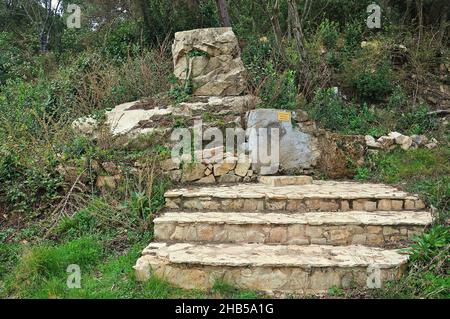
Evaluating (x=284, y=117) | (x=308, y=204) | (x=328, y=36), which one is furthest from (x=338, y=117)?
(x=328, y=36)

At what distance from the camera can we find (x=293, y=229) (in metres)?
3.92

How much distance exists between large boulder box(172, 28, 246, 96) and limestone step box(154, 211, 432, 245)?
3.11m

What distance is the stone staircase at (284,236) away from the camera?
3.34 metres

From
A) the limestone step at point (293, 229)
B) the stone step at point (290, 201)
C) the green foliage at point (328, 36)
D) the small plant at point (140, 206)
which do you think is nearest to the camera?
the limestone step at point (293, 229)

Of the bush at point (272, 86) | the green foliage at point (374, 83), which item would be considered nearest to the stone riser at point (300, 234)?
the bush at point (272, 86)

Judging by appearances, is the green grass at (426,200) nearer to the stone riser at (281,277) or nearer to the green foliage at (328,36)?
the stone riser at (281,277)

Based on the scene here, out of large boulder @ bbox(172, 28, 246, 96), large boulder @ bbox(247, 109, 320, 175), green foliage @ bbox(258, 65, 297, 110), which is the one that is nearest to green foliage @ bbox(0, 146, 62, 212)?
large boulder @ bbox(247, 109, 320, 175)

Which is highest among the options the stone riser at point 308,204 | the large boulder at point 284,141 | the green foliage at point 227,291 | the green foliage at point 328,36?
the green foliage at point 328,36

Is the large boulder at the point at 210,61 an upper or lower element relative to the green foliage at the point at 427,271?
upper

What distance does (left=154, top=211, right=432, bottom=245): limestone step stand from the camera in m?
3.89

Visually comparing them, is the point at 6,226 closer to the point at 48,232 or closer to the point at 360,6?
the point at 48,232

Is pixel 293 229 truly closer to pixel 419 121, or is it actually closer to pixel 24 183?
pixel 24 183
